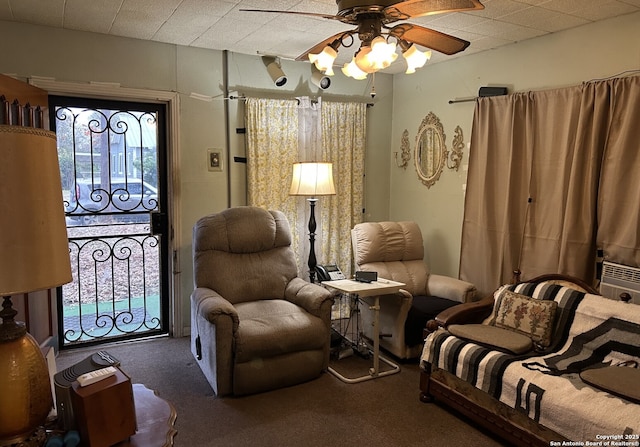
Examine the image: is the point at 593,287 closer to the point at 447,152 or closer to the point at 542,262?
the point at 542,262

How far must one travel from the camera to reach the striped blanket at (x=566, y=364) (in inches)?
84.9

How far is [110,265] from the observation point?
3998mm

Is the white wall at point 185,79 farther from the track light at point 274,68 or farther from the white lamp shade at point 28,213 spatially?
the white lamp shade at point 28,213

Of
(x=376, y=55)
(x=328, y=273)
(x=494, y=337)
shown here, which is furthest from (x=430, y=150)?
(x=376, y=55)

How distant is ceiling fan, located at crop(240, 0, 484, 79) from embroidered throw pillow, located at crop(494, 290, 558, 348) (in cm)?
167

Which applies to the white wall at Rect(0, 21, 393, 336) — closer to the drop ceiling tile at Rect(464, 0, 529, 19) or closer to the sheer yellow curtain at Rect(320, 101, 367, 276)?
the sheer yellow curtain at Rect(320, 101, 367, 276)

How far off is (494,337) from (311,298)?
127cm

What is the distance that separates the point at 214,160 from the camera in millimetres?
4246

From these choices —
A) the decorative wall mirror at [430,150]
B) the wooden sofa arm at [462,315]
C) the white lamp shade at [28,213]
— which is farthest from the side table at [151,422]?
the decorative wall mirror at [430,150]

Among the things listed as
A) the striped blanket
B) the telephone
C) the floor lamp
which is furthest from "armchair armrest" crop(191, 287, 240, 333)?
the striped blanket

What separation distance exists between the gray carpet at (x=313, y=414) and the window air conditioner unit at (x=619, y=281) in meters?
1.26

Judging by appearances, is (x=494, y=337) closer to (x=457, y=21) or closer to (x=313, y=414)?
(x=313, y=414)

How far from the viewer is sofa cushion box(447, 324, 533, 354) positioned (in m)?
2.79

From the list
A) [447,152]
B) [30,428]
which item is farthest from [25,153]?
[447,152]
